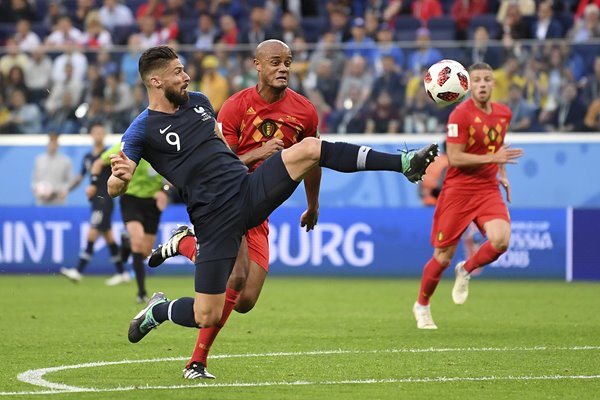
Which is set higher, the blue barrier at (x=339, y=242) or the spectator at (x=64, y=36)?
the spectator at (x=64, y=36)

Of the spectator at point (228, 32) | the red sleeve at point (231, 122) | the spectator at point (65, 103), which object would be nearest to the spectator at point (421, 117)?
the spectator at point (228, 32)

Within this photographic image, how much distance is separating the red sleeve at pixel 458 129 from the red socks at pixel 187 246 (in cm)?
440

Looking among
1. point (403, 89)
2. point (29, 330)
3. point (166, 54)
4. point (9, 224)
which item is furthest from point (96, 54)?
point (166, 54)

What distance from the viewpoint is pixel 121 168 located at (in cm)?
793

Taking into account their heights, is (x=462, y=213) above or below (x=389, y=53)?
below

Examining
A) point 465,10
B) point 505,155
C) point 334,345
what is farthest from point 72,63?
point 334,345

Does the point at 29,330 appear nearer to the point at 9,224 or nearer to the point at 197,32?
the point at 9,224

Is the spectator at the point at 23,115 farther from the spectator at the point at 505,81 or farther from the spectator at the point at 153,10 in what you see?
the spectator at the point at 505,81

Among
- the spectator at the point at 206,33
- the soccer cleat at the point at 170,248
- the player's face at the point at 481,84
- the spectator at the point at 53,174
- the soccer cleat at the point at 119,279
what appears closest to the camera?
the soccer cleat at the point at 170,248

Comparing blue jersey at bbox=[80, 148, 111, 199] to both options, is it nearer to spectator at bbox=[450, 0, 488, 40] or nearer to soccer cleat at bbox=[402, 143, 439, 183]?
spectator at bbox=[450, 0, 488, 40]

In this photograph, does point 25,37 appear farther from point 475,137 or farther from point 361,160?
point 361,160

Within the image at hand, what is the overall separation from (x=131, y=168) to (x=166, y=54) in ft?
3.12

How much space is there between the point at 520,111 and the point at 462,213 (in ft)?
27.8

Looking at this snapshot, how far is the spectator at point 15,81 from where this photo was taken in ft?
74.0
